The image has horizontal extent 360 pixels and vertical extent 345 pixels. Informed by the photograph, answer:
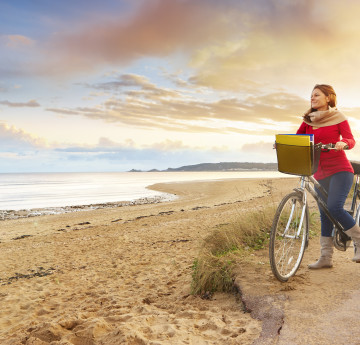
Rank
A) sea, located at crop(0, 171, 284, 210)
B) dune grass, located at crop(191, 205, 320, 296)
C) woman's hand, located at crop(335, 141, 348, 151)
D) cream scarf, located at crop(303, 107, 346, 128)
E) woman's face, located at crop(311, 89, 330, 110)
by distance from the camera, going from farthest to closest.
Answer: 1. sea, located at crop(0, 171, 284, 210)
2. dune grass, located at crop(191, 205, 320, 296)
3. woman's face, located at crop(311, 89, 330, 110)
4. cream scarf, located at crop(303, 107, 346, 128)
5. woman's hand, located at crop(335, 141, 348, 151)

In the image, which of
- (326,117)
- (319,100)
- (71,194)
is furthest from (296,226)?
(71,194)

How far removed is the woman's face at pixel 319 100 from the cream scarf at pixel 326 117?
0.34 ft

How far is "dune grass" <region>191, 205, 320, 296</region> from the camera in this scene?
5.16 metres

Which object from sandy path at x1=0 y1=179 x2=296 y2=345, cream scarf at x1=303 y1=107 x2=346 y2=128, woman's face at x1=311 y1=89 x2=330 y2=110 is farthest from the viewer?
woman's face at x1=311 y1=89 x2=330 y2=110

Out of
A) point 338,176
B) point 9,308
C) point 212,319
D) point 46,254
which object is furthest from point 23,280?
point 338,176

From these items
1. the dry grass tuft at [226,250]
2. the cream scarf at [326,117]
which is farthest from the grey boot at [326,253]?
the cream scarf at [326,117]

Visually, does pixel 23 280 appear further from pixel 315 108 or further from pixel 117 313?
pixel 315 108

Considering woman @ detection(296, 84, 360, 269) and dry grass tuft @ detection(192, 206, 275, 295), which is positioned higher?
woman @ detection(296, 84, 360, 269)

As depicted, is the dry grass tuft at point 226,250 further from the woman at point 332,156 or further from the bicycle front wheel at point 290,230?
the woman at point 332,156

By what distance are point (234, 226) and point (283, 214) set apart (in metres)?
3.25

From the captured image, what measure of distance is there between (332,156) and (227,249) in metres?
2.98

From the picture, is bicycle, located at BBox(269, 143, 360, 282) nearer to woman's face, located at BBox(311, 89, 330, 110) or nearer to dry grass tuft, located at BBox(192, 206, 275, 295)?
woman's face, located at BBox(311, 89, 330, 110)

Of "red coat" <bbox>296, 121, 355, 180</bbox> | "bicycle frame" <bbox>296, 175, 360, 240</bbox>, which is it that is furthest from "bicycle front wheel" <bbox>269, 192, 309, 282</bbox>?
"red coat" <bbox>296, 121, 355, 180</bbox>

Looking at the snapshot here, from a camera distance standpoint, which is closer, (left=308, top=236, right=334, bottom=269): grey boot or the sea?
(left=308, top=236, right=334, bottom=269): grey boot
